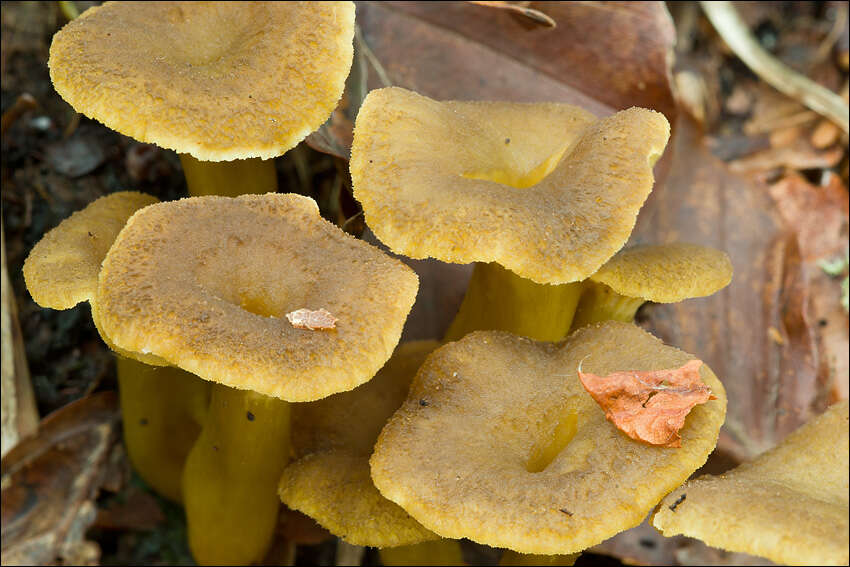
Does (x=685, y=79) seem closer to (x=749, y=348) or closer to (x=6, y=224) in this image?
(x=749, y=348)

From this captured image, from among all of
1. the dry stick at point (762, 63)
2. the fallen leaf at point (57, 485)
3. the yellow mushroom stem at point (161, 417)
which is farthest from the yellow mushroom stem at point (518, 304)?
the dry stick at point (762, 63)

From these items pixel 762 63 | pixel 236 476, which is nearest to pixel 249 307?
pixel 236 476

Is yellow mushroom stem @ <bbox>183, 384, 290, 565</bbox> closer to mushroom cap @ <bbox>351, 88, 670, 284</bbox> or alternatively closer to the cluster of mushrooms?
the cluster of mushrooms

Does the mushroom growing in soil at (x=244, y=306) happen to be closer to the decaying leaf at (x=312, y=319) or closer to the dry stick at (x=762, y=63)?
the decaying leaf at (x=312, y=319)

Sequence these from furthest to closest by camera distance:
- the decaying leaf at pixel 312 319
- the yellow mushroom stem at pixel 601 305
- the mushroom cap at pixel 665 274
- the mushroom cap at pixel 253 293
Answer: the yellow mushroom stem at pixel 601 305
the mushroom cap at pixel 665 274
the decaying leaf at pixel 312 319
the mushroom cap at pixel 253 293

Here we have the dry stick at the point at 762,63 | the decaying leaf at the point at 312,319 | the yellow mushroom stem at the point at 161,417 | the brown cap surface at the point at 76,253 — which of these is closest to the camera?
the decaying leaf at the point at 312,319

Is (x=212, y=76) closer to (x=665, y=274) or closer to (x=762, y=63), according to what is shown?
(x=665, y=274)

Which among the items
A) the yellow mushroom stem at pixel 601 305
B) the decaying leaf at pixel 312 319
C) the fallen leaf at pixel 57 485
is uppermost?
the decaying leaf at pixel 312 319
